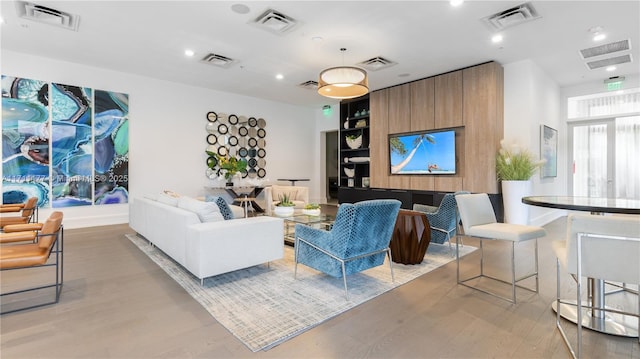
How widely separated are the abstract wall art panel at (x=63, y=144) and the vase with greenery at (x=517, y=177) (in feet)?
23.8

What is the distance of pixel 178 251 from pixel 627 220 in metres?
3.50

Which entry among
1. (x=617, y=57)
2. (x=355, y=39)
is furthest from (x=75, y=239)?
(x=617, y=57)

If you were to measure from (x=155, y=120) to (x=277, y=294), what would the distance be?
223 inches

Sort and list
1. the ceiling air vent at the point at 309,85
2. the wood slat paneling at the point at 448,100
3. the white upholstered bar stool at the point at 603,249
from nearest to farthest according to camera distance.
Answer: the white upholstered bar stool at the point at 603,249, the wood slat paneling at the point at 448,100, the ceiling air vent at the point at 309,85

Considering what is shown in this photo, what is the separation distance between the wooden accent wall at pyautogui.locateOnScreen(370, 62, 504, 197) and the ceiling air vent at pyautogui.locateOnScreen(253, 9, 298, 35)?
3.47 metres

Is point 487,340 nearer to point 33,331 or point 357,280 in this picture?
point 357,280

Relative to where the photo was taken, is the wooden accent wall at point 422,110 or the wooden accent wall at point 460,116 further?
the wooden accent wall at point 422,110

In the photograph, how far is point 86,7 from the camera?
3.83 m

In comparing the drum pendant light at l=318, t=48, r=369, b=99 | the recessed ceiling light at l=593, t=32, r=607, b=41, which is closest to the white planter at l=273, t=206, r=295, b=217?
the drum pendant light at l=318, t=48, r=369, b=99

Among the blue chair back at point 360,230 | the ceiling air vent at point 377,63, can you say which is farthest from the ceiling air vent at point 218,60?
the blue chair back at point 360,230

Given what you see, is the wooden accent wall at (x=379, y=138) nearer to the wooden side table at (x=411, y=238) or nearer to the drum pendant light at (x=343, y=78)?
the drum pendant light at (x=343, y=78)

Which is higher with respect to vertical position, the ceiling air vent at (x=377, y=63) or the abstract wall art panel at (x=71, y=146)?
the ceiling air vent at (x=377, y=63)

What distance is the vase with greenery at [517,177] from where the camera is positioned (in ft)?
17.2

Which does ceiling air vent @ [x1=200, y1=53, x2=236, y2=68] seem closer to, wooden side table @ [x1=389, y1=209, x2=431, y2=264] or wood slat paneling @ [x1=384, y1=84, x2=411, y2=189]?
wood slat paneling @ [x1=384, y1=84, x2=411, y2=189]
